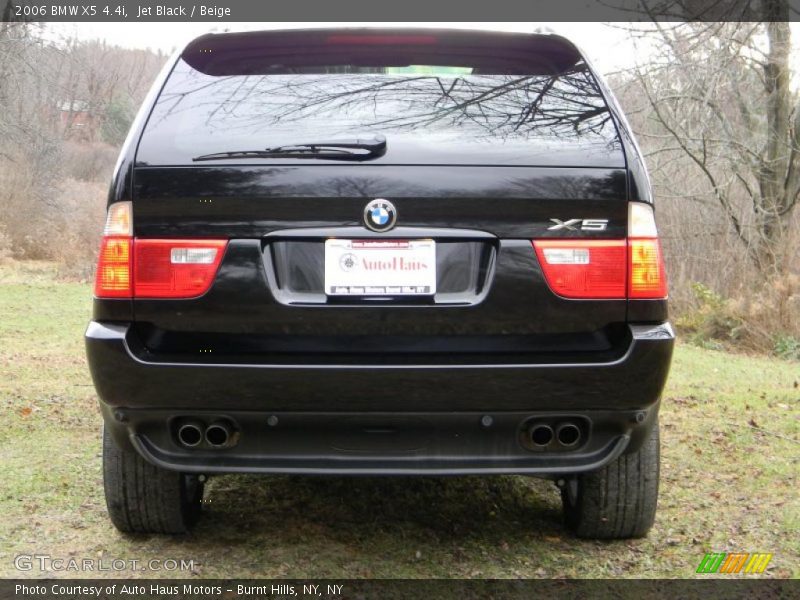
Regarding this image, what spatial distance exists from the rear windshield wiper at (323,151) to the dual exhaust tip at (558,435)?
40.0 inches

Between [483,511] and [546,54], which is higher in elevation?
[546,54]

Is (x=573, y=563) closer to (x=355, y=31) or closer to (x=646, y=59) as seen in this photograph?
(x=355, y=31)

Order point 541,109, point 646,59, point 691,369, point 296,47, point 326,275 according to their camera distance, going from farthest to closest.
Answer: point 646,59, point 691,369, point 296,47, point 541,109, point 326,275

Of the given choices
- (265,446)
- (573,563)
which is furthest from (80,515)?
(573,563)

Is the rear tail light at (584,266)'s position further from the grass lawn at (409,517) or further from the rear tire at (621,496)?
the grass lawn at (409,517)

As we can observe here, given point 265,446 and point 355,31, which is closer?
point 265,446

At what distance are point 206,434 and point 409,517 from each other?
1224 mm

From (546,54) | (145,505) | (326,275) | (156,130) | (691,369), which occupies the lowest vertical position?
(691,369)

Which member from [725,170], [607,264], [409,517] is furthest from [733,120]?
[607,264]

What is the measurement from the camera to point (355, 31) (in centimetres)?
345

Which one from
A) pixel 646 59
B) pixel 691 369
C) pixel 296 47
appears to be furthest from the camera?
pixel 646 59

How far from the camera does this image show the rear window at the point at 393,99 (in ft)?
9.63

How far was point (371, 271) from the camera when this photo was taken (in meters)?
2.84

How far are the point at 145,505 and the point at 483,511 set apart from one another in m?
1.43
